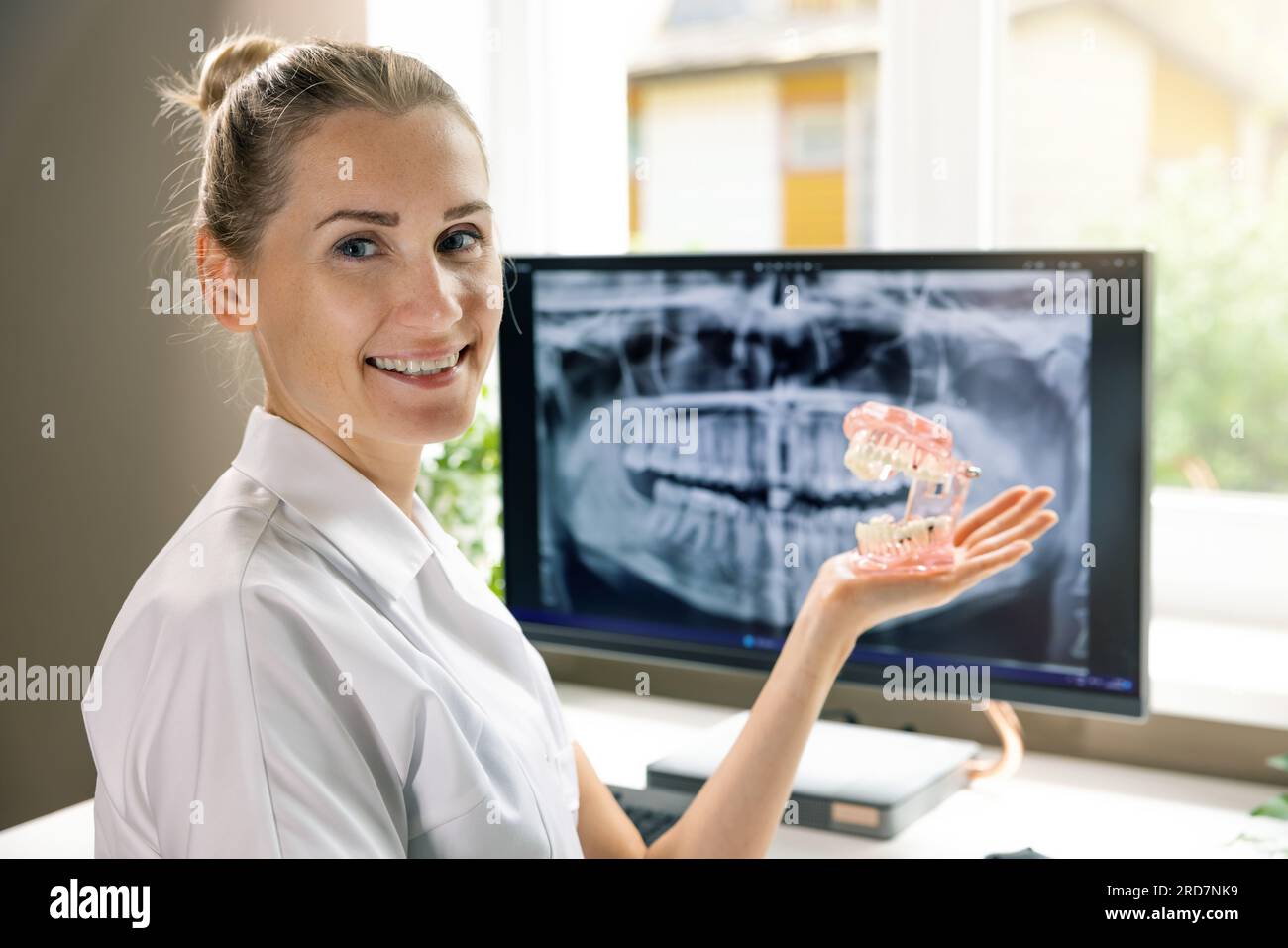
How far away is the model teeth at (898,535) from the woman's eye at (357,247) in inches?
20.6

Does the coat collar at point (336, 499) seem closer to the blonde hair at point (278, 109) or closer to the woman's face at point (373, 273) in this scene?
the woman's face at point (373, 273)

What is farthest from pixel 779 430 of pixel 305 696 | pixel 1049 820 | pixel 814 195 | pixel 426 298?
pixel 814 195

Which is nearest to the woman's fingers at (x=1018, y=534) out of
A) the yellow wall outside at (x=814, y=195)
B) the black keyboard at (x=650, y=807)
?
the black keyboard at (x=650, y=807)

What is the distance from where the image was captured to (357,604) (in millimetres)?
974

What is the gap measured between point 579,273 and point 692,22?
3.73 feet

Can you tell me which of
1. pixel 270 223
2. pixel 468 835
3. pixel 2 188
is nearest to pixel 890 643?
pixel 468 835

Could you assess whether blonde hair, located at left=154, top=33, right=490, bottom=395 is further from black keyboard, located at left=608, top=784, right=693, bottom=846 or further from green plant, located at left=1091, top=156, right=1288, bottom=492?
green plant, located at left=1091, top=156, right=1288, bottom=492

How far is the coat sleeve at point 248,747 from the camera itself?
33.3 inches

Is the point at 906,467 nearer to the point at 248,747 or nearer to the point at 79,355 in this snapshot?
the point at 248,747

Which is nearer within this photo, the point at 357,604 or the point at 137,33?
the point at 357,604

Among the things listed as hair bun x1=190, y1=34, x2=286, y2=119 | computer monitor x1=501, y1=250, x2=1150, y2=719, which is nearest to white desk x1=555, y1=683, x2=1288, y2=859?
computer monitor x1=501, y1=250, x2=1150, y2=719

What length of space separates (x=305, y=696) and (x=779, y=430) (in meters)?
0.82

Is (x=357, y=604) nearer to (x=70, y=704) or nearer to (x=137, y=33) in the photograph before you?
(x=70, y=704)
